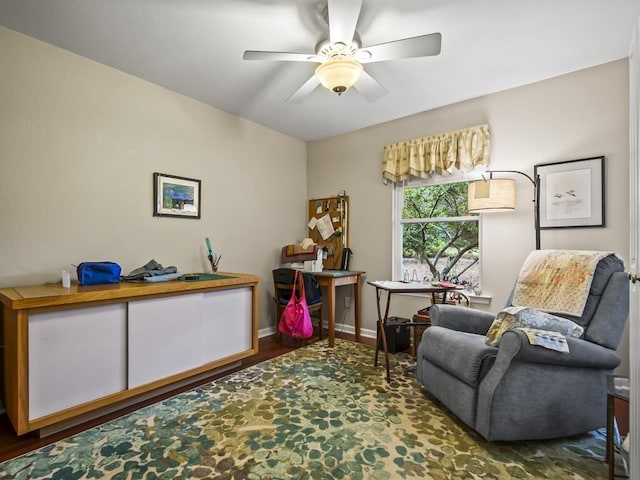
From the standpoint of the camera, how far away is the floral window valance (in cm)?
296

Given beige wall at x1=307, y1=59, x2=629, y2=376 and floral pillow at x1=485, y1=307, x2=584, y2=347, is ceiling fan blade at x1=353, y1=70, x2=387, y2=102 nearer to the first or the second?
beige wall at x1=307, y1=59, x2=629, y2=376

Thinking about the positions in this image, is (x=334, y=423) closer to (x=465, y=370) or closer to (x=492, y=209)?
(x=465, y=370)

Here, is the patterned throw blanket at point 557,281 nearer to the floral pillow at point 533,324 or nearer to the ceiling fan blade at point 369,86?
the floral pillow at point 533,324

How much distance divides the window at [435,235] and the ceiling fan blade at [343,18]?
2013 millimetres

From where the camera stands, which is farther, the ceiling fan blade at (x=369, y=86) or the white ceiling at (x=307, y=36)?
the ceiling fan blade at (x=369, y=86)

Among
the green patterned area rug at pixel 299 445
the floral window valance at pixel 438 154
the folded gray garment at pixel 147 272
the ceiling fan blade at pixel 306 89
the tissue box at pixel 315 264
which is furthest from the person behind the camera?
the tissue box at pixel 315 264

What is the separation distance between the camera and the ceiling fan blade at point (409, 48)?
1742 millimetres

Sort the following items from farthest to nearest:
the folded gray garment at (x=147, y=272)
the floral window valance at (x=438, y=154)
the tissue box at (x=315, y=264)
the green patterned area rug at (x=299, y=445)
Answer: the tissue box at (x=315, y=264) < the floral window valance at (x=438, y=154) < the folded gray garment at (x=147, y=272) < the green patterned area rug at (x=299, y=445)

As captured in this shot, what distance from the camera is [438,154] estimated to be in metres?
3.22

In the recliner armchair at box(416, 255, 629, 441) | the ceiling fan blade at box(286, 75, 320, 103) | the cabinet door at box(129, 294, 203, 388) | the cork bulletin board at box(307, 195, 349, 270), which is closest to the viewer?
the recliner armchair at box(416, 255, 629, 441)

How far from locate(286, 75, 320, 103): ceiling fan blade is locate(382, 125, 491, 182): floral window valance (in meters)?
1.44

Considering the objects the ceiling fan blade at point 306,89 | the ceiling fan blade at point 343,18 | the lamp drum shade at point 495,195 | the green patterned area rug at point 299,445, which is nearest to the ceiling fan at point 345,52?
the ceiling fan blade at point 343,18

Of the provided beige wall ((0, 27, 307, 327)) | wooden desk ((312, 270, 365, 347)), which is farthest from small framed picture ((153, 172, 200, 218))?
wooden desk ((312, 270, 365, 347))

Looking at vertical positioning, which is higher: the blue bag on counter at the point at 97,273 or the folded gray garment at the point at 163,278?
the blue bag on counter at the point at 97,273
